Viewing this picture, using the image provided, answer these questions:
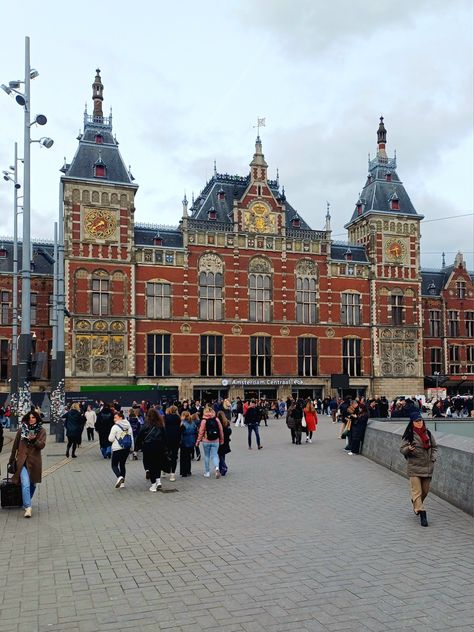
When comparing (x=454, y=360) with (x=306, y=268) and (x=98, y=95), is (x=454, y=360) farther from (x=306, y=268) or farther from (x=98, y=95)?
(x=98, y=95)

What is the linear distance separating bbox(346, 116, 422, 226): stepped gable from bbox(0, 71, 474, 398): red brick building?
125 mm

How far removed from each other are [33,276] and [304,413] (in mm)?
31574

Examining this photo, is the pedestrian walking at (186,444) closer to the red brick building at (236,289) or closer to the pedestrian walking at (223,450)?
the pedestrian walking at (223,450)

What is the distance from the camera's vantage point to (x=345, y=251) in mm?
53312

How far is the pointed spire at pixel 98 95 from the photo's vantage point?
49.3 meters

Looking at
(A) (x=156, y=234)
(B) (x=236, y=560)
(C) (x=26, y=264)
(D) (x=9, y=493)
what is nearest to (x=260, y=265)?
(A) (x=156, y=234)

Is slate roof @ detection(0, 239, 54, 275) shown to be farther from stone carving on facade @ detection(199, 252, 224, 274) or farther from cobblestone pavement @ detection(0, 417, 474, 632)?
cobblestone pavement @ detection(0, 417, 474, 632)

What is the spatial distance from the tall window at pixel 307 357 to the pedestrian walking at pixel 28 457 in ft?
133

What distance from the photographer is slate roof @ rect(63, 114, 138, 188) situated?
4562 cm

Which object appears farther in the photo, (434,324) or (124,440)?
(434,324)

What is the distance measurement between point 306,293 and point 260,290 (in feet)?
12.8

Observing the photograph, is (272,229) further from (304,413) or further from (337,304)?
(304,413)

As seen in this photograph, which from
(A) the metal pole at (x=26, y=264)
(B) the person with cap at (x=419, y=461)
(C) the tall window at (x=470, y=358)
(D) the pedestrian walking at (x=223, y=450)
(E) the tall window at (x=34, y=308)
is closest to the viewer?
(B) the person with cap at (x=419, y=461)

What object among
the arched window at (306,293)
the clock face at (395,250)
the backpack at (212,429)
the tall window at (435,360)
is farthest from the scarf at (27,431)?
the tall window at (435,360)
